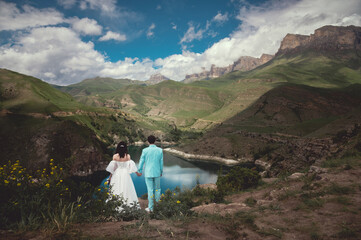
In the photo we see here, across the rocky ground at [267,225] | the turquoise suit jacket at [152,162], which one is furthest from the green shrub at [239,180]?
the turquoise suit jacket at [152,162]

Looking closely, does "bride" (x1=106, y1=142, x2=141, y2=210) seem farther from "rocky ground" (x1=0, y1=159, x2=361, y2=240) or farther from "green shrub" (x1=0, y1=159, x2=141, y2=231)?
"rocky ground" (x1=0, y1=159, x2=361, y2=240)

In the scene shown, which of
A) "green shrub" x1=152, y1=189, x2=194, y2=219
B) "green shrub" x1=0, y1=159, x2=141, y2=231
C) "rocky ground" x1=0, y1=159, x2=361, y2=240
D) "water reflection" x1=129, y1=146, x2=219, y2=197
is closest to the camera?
"green shrub" x1=0, y1=159, x2=141, y2=231

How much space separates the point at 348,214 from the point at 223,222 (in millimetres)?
4537

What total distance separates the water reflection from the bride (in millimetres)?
49559

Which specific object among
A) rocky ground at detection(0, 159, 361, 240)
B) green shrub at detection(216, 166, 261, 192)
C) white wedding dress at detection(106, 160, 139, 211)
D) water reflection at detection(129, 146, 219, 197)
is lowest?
water reflection at detection(129, 146, 219, 197)

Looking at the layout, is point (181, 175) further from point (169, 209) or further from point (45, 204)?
point (45, 204)

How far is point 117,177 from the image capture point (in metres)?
8.27

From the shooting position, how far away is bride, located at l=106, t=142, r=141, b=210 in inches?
324

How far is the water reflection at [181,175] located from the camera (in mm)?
63219

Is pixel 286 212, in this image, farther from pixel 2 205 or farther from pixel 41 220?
pixel 2 205

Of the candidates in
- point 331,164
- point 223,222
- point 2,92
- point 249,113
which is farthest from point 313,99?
point 2,92

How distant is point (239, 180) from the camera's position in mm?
28734

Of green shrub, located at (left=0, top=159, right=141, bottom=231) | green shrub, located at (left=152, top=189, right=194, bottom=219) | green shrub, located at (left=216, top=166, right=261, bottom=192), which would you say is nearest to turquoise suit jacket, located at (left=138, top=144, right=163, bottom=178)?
green shrub, located at (left=152, top=189, right=194, bottom=219)

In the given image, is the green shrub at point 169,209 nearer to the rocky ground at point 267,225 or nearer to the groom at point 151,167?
the rocky ground at point 267,225
